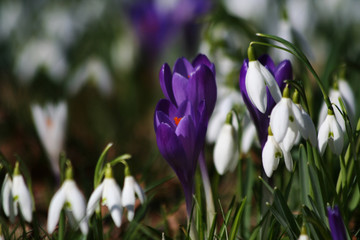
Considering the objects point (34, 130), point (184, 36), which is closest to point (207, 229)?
point (34, 130)

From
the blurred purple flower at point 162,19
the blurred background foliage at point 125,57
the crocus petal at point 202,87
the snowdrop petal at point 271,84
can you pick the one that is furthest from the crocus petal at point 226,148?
the blurred purple flower at point 162,19

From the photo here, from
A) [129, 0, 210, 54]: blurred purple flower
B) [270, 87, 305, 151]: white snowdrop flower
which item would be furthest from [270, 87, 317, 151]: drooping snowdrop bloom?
[129, 0, 210, 54]: blurred purple flower

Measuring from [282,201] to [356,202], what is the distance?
1.15ft

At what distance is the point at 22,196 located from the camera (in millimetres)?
1438

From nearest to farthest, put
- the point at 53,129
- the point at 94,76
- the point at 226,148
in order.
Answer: the point at 226,148, the point at 53,129, the point at 94,76

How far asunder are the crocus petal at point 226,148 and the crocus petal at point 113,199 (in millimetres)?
291

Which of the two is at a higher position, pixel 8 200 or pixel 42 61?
pixel 8 200

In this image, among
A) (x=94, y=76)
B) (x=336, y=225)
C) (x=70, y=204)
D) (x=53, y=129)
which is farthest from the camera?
(x=94, y=76)

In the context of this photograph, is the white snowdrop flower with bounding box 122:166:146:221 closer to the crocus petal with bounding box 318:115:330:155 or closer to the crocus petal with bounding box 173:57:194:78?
the crocus petal with bounding box 173:57:194:78

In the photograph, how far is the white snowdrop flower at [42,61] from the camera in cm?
366

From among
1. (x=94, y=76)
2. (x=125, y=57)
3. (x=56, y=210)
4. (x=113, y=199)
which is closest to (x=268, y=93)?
(x=113, y=199)

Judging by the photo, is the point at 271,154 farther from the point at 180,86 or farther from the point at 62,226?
Result: the point at 62,226

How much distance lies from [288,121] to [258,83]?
0.36 ft

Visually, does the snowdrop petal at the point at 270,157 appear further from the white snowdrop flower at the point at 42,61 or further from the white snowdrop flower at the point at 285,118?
the white snowdrop flower at the point at 42,61
